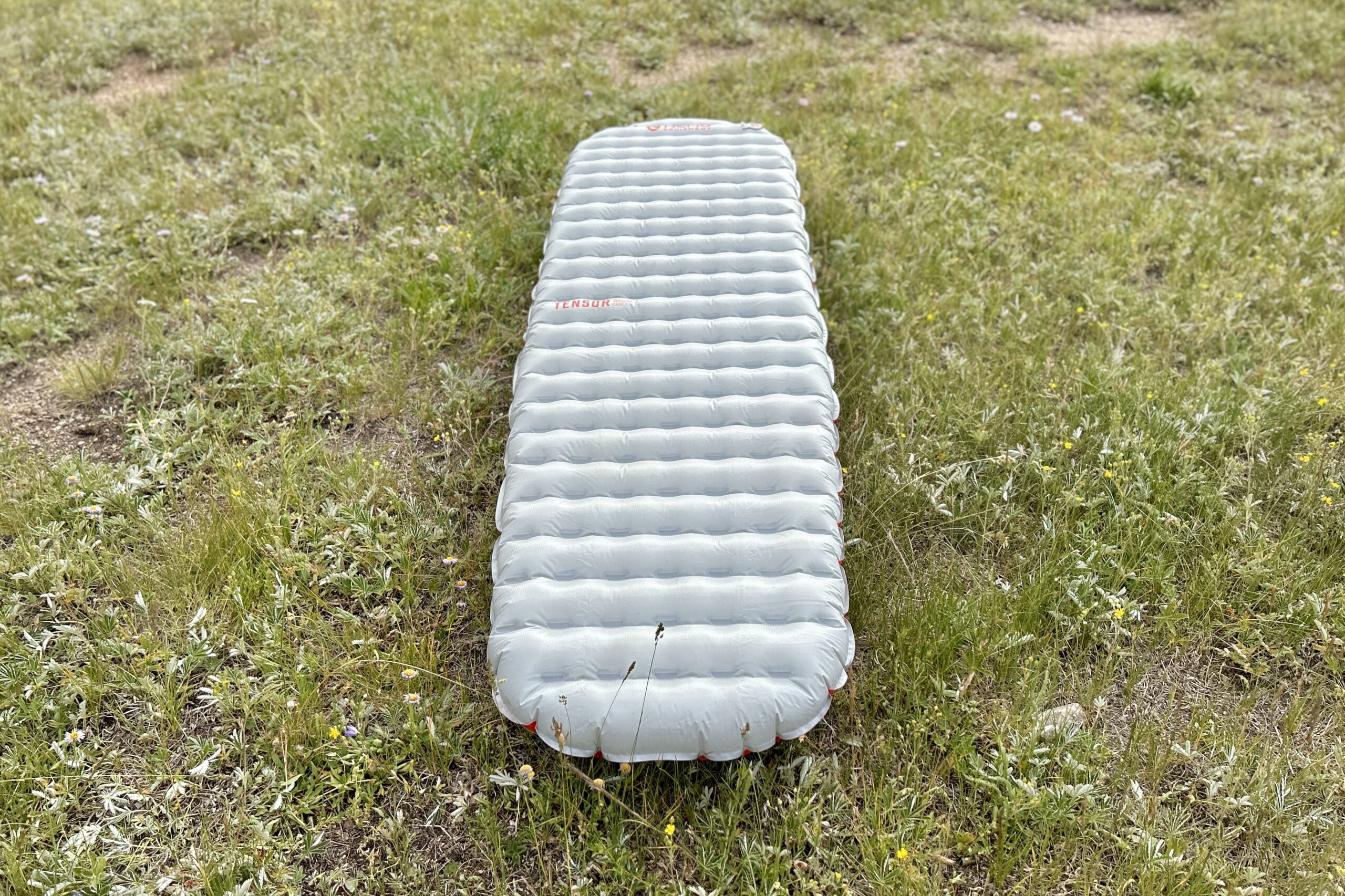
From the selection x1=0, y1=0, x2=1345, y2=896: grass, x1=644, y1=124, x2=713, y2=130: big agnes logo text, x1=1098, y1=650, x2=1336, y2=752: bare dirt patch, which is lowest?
x1=1098, y1=650, x2=1336, y2=752: bare dirt patch

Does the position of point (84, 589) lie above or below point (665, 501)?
below

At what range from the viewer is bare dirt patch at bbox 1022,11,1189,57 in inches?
234

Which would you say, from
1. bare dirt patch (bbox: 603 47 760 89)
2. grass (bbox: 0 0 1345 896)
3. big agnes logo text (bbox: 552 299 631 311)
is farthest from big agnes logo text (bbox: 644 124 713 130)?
big agnes logo text (bbox: 552 299 631 311)

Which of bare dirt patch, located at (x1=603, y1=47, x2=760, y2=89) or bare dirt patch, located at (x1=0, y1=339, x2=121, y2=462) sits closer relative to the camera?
bare dirt patch, located at (x1=0, y1=339, x2=121, y2=462)

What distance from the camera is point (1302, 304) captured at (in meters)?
3.96

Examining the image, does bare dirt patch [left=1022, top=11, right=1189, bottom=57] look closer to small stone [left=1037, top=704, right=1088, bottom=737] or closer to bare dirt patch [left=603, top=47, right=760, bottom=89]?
bare dirt patch [left=603, top=47, right=760, bottom=89]

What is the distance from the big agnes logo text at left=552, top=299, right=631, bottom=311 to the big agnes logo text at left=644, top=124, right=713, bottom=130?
1.49m

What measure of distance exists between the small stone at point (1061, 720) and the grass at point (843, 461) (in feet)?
0.07

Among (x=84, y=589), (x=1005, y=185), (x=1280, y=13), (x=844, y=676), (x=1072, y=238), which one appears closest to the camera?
(x=844, y=676)

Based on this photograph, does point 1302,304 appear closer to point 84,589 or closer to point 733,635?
point 733,635

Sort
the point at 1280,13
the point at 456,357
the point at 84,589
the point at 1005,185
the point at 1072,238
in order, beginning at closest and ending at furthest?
the point at 84,589, the point at 456,357, the point at 1072,238, the point at 1005,185, the point at 1280,13

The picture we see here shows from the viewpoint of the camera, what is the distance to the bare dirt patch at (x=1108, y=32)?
5.93 metres

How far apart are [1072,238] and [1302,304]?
97cm

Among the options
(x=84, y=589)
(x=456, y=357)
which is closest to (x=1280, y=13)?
(x=456, y=357)
